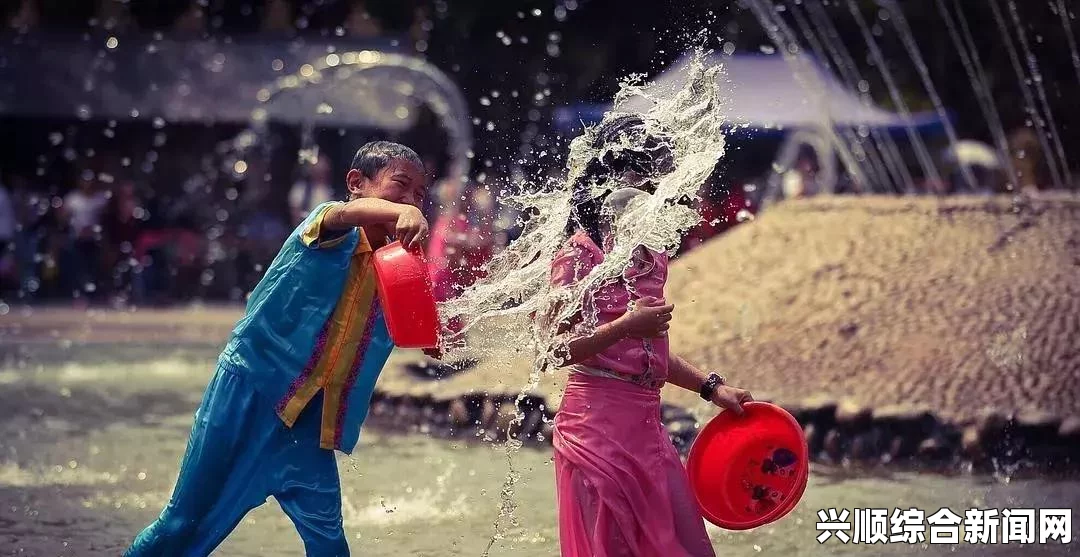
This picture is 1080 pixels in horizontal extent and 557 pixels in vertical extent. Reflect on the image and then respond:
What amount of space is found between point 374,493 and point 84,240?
12718mm

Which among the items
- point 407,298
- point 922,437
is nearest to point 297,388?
point 407,298

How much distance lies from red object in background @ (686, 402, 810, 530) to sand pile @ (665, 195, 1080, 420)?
4.44m

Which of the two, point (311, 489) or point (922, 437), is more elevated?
point (922, 437)

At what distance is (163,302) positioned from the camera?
19.2 m

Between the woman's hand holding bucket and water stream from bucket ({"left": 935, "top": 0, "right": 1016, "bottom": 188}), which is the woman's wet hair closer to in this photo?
the woman's hand holding bucket

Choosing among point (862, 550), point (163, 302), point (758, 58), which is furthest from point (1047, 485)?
point (758, 58)

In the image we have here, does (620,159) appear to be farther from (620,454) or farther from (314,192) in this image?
(314,192)

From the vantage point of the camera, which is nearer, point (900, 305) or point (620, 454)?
point (620, 454)

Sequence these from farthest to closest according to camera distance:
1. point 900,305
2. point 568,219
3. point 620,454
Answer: point 900,305, point 568,219, point 620,454

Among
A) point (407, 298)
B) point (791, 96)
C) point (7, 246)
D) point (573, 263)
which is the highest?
point (791, 96)

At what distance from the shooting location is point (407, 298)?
159 inches

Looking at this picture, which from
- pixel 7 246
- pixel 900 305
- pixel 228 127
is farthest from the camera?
pixel 228 127

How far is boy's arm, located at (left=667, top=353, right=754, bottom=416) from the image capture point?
14.4 feet

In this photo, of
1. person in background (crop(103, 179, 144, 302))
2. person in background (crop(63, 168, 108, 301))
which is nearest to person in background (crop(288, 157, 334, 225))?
person in background (crop(103, 179, 144, 302))
